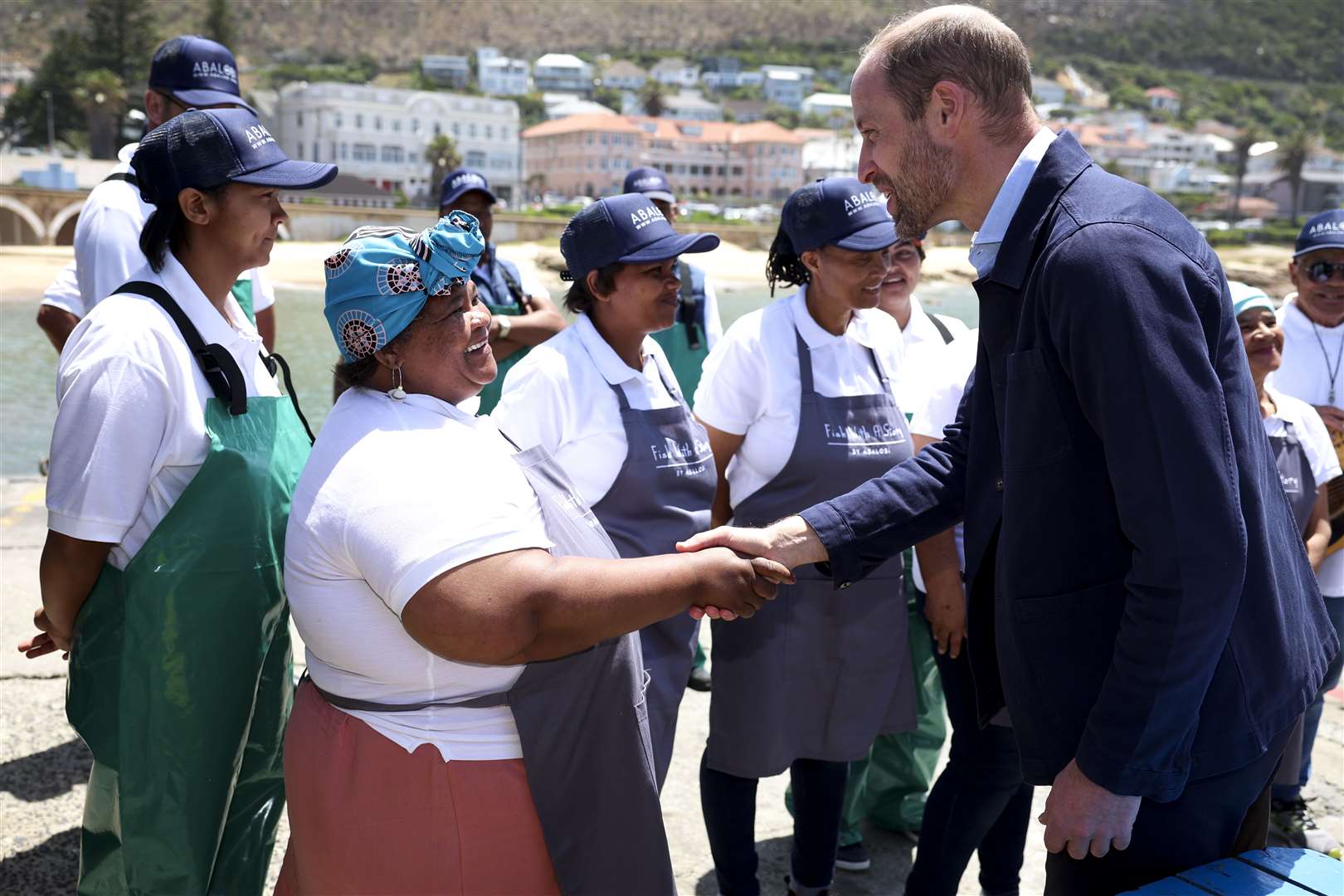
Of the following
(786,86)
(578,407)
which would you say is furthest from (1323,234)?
(786,86)

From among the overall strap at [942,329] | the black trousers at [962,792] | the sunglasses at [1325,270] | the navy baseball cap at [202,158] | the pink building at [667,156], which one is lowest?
the pink building at [667,156]

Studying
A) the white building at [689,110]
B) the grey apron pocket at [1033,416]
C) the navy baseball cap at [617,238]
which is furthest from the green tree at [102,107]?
the grey apron pocket at [1033,416]

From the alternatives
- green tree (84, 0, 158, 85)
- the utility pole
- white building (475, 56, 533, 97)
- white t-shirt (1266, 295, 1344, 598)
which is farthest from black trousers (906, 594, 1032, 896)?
white building (475, 56, 533, 97)

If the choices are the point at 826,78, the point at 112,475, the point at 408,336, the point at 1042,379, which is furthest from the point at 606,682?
the point at 826,78

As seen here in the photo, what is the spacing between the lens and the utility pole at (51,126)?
7556 cm

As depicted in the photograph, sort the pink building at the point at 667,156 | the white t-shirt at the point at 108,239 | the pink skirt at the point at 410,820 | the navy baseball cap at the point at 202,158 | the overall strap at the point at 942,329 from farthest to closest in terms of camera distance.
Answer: the pink building at the point at 667,156
the overall strap at the point at 942,329
the white t-shirt at the point at 108,239
the navy baseball cap at the point at 202,158
the pink skirt at the point at 410,820

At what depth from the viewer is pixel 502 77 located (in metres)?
158

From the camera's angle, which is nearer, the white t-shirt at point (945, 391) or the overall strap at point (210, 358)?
the overall strap at point (210, 358)

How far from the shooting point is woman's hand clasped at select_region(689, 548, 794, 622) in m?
2.29

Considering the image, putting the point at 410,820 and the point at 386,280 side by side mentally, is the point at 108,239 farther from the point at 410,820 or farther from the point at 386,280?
the point at 410,820

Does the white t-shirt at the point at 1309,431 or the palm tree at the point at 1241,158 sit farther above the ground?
the white t-shirt at the point at 1309,431

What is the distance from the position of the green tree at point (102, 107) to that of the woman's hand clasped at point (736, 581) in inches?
3171

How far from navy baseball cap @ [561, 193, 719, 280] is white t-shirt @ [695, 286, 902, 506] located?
0.35 meters

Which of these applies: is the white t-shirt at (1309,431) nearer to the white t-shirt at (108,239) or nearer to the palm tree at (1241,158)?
the white t-shirt at (108,239)
